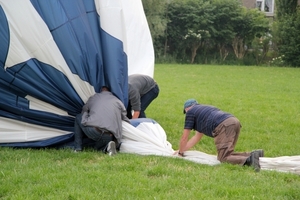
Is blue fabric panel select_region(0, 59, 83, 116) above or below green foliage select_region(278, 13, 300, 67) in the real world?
above

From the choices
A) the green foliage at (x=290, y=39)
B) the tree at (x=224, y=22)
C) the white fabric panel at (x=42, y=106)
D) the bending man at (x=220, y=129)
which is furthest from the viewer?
the tree at (x=224, y=22)

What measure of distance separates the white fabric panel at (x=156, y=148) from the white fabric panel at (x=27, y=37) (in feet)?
4.02

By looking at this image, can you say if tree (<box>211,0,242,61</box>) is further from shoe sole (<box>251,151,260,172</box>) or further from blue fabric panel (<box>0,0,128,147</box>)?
shoe sole (<box>251,151,260,172</box>)

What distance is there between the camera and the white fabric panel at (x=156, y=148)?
5.77 m

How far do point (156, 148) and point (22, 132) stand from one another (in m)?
1.74

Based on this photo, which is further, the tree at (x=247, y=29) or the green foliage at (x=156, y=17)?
the tree at (x=247, y=29)

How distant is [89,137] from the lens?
6.41m

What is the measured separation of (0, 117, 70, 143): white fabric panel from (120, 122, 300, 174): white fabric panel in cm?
87

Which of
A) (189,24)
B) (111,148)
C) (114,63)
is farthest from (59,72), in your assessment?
(189,24)

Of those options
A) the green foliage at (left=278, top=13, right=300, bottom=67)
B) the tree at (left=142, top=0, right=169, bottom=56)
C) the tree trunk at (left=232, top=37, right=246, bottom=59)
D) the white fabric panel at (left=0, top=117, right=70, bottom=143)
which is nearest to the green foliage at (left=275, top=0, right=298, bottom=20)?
the green foliage at (left=278, top=13, right=300, bottom=67)

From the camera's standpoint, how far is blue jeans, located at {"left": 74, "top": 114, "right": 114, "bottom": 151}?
6355 millimetres

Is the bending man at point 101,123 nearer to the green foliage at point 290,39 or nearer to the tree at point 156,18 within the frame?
the green foliage at point 290,39

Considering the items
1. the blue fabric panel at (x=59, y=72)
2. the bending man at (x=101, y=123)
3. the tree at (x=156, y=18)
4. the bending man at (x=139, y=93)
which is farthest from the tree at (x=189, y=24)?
the bending man at (x=101, y=123)

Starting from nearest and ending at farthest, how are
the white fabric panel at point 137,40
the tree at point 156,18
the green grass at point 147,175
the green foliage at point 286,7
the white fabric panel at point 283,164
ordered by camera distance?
the green grass at point 147,175 < the white fabric panel at point 283,164 < the white fabric panel at point 137,40 < the green foliage at point 286,7 < the tree at point 156,18
